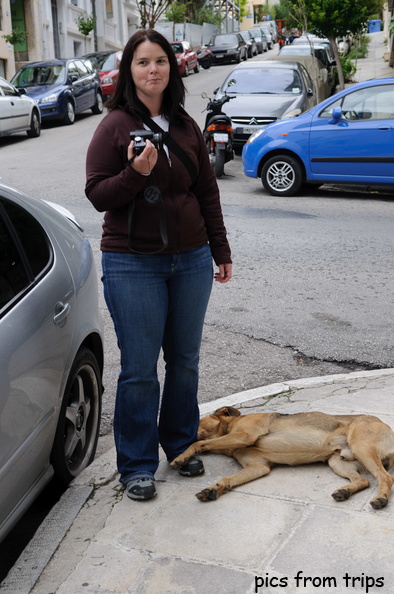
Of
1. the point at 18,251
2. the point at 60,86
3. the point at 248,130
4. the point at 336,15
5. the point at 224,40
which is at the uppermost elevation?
the point at 336,15

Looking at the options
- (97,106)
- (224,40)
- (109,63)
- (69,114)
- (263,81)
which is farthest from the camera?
(224,40)

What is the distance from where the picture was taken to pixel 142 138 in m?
3.12

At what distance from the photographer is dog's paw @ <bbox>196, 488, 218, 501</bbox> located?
3477 mm

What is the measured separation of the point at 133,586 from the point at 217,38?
45985 millimetres

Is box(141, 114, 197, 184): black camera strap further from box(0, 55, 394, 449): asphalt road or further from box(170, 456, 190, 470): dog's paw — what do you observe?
box(170, 456, 190, 470): dog's paw

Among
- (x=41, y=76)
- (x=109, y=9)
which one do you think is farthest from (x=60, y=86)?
(x=109, y=9)

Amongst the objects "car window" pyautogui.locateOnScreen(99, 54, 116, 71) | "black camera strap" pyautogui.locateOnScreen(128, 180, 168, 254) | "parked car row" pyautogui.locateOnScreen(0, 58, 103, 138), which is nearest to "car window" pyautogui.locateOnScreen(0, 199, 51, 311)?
"black camera strap" pyautogui.locateOnScreen(128, 180, 168, 254)

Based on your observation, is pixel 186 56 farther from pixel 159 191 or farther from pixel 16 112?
pixel 159 191

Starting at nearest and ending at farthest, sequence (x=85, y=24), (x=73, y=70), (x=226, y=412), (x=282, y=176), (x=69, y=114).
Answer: (x=226, y=412) < (x=282, y=176) < (x=69, y=114) < (x=73, y=70) < (x=85, y=24)

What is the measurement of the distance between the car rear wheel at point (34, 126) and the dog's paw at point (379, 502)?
17.7 metres

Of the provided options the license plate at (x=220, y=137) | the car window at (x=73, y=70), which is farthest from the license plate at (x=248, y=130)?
the car window at (x=73, y=70)

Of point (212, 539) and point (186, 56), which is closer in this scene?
point (212, 539)

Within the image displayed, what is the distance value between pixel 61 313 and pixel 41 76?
20673mm

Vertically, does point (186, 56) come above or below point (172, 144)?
below
